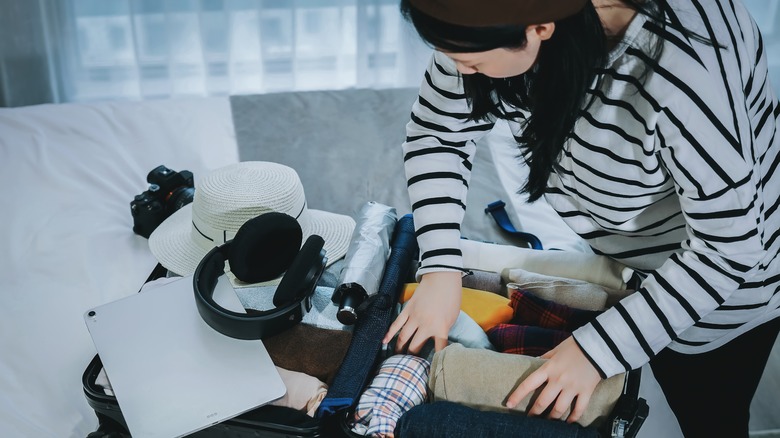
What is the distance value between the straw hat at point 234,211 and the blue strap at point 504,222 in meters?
0.30

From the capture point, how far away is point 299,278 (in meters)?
0.88

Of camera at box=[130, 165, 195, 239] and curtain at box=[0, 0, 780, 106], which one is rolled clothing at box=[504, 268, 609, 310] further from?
curtain at box=[0, 0, 780, 106]

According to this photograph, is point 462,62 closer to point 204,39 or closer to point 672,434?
point 672,434

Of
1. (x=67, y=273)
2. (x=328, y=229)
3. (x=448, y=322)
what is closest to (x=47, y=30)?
(x=67, y=273)

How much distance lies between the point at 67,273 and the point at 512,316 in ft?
2.69

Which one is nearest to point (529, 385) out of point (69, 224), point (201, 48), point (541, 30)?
point (541, 30)

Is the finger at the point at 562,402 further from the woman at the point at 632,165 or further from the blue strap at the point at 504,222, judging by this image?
the blue strap at the point at 504,222

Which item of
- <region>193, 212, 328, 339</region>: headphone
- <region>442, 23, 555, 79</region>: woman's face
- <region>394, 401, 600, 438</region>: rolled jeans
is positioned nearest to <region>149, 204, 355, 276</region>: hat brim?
<region>193, 212, 328, 339</region>: headphone

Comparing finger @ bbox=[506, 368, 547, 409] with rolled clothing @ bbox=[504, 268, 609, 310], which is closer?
finger @ bbox=[506, 368, 547, 409]

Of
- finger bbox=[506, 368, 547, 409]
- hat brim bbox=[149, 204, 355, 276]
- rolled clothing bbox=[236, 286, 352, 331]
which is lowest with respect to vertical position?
hat brim bbox=[149, 204, 355, 276]

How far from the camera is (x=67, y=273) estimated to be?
4.20 ft

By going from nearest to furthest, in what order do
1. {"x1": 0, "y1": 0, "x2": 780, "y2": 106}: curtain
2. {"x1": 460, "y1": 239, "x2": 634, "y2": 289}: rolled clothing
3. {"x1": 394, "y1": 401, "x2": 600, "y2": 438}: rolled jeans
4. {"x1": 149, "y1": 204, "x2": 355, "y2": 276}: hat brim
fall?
{"x1": 394, "y1": 401, "x2": 600, "y2": 438}: rolled jeans
{"x1": 460, "y1": 239, "x2": 634, "y2": 289}: rolled clothing
{"x1": 149, "y1": 204, "x2": 355, "y2": 276}: hat brim
{"x1": 0, "y1": 0, "x2": 780, "y2": 106}: curtain

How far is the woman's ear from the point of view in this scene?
603 millimetres

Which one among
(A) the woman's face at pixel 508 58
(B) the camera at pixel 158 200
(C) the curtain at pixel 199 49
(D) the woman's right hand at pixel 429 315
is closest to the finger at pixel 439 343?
(D) the woman's right hand at pixel 429 315
